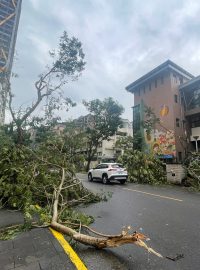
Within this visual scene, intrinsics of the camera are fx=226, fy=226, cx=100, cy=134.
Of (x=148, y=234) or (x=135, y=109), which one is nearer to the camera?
(x=148, y=234)

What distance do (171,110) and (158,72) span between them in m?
5.26

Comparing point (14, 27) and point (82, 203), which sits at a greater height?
point (14, 27)

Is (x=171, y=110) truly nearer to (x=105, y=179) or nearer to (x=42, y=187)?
(x=105, y=179)

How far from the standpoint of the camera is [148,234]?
5.13m

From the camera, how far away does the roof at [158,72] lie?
86.9 ft

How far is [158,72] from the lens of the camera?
28047 mm

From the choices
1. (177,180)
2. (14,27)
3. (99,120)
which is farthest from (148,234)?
(14,27)

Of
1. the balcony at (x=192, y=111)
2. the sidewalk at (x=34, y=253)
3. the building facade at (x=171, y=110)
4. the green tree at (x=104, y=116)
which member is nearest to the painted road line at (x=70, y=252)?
the sidewalk at (x=34, y=253)

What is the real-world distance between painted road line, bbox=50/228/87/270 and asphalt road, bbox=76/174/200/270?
105mm

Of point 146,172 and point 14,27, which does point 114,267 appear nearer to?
point 146,172

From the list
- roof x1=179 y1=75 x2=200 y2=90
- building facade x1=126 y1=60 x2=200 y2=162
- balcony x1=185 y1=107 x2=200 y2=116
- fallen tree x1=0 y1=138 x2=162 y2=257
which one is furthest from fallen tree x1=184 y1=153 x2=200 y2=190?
roof x1=179 y1=75 x2=200 y2=90

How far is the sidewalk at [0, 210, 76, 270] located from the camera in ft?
11.5

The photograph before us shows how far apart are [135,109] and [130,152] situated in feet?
39.4

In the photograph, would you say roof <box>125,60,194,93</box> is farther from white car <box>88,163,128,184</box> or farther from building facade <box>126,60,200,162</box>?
white car <box>88,163,128,184</box>
